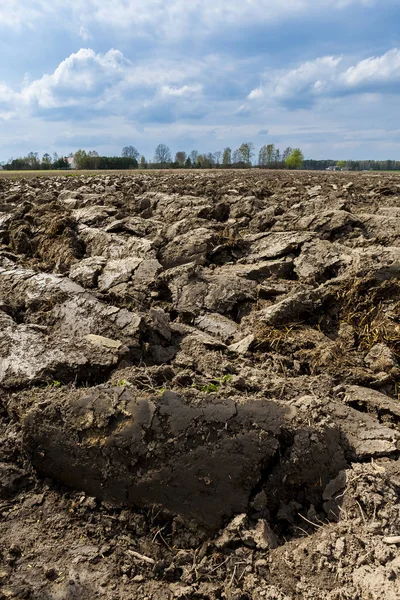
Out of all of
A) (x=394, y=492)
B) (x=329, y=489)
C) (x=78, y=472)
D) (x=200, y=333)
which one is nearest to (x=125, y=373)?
(x=78, y=472)

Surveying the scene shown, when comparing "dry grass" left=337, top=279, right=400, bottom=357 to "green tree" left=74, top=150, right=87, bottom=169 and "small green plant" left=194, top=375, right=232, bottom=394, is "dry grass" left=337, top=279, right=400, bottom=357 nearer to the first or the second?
"small green plant" left=194, top=375, right=232, bottom=394

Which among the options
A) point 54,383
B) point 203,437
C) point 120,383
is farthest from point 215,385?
point 54,383

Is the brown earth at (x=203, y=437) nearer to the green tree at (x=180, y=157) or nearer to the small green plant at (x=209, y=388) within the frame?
the small green plant at (x=209, y=388)

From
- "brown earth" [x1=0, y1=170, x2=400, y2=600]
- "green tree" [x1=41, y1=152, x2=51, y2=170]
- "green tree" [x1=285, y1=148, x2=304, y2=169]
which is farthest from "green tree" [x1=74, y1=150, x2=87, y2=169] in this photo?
"brown earth" [x1=0, y1=170, x2=400, y2=600]

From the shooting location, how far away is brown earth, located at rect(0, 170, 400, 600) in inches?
79.8

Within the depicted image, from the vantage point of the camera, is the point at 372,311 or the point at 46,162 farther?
the point at 46,162

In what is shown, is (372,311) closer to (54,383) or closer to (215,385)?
(215,385)

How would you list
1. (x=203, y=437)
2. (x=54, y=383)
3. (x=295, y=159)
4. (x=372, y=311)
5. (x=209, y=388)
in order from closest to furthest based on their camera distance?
(x=203, y=437), (x=209, y=388), (x=54, y=383), (x=372, y=311), (x=295, y=159)

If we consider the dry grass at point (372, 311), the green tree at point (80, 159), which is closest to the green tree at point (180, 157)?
the green tree at point (80, 159)

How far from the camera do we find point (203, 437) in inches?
93.4

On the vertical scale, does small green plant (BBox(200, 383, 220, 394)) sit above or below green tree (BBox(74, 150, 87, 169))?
below

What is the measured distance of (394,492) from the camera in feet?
7.14

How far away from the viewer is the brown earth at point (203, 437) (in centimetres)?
203

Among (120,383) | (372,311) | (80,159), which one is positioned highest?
(80,159)
